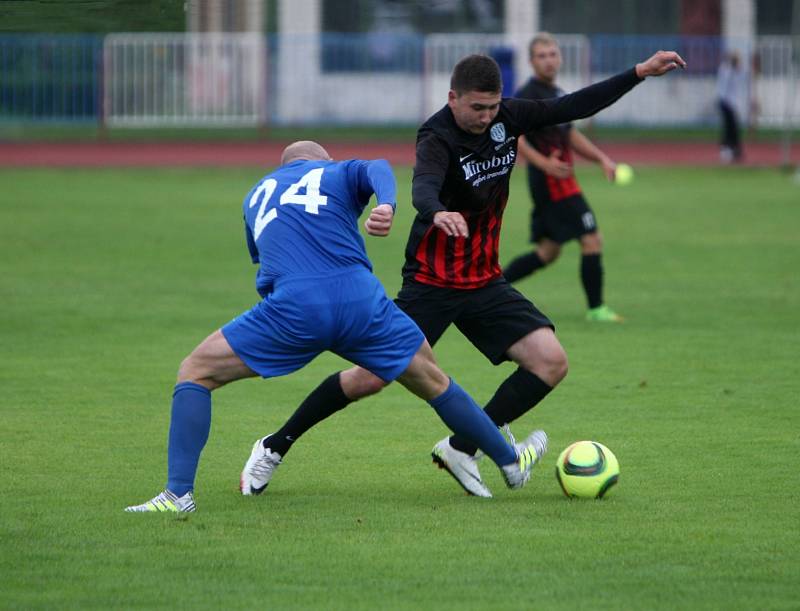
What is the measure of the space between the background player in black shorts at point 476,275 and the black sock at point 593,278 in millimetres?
5164

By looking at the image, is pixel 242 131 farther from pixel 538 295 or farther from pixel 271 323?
pixel 271 323

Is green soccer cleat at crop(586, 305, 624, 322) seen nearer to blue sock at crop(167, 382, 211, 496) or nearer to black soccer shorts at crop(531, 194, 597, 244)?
black soccer shorts at crop(531, 194, 597, 244)

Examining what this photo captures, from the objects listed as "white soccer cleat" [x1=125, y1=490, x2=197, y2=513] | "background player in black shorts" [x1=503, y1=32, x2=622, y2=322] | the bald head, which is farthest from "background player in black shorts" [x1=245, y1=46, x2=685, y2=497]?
"background player in black shorts" [x1=503, y1=32, x2=622, y2=322]

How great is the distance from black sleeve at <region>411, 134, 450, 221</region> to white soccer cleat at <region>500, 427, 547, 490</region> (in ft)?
4.08

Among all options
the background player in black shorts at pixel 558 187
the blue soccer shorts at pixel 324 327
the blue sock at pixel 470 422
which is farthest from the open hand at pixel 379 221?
the background player in black shorts at pixel 558 187

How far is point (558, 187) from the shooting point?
41.3ft

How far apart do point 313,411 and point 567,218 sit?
5835mm

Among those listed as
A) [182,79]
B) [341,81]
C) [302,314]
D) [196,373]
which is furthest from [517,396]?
[341,81]

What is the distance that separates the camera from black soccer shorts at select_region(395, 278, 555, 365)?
23.9ft

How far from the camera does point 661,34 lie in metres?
37.7

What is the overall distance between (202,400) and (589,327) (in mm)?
6472

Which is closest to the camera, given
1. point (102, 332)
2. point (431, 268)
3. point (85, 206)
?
point (431, 268)

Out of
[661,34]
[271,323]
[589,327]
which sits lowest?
[589,327]

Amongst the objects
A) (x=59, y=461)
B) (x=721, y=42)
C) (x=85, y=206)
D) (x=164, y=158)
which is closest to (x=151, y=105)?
(x=164, y=158)
